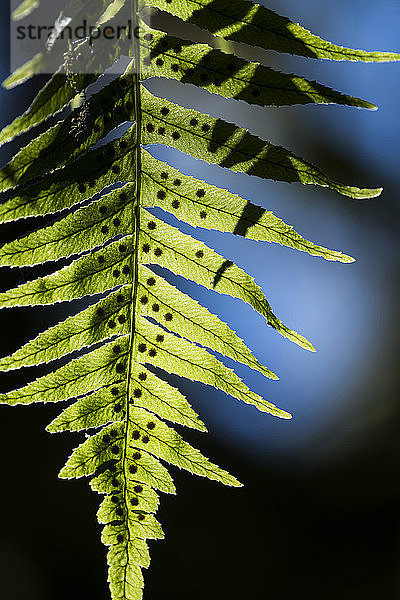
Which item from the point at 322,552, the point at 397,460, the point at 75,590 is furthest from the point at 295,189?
the point at 75,590

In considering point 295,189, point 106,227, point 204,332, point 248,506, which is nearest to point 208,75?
point 106,227

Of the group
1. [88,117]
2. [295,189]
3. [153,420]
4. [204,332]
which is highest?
[295,189]

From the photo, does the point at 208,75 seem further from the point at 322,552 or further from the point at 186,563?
the point at 322,552

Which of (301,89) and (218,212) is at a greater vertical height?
(301,89)

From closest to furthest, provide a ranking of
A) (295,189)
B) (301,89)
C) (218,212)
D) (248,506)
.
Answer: (301,89)
(218,212)
(295,189)
(248,506)

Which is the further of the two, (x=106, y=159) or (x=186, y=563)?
(x=186, y=563)

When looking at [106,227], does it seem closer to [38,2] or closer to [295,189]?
[38,2]

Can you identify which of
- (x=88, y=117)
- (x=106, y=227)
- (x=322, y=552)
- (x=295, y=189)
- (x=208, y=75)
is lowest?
(x=322, y=552)

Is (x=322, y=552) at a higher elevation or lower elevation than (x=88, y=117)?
lower

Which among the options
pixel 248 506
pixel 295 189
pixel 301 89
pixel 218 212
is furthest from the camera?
pixel 248 506
